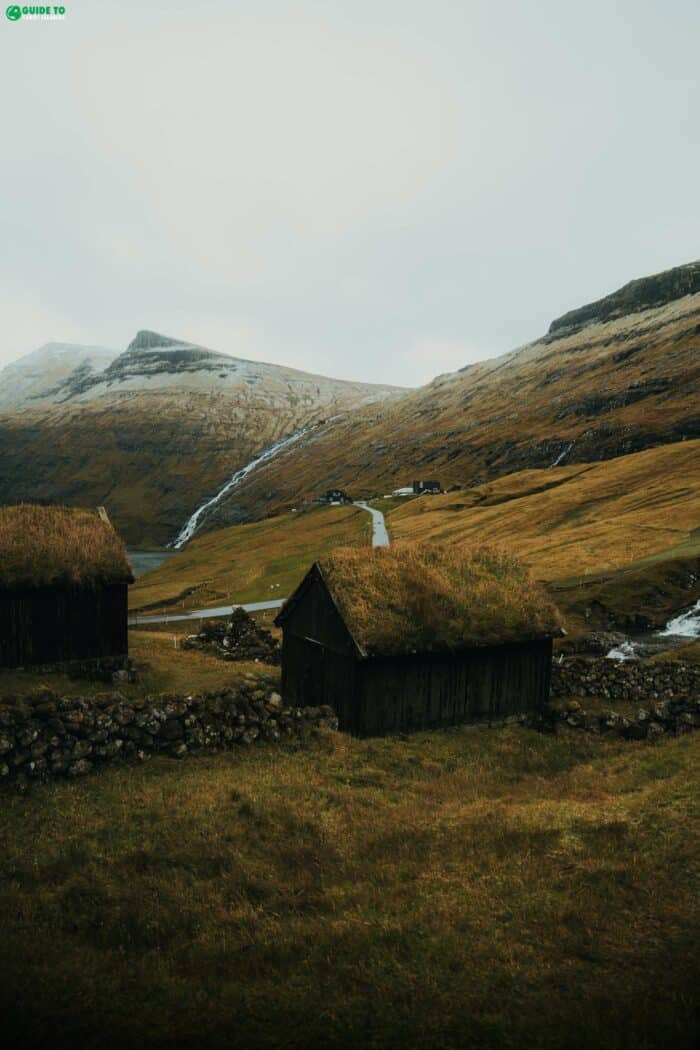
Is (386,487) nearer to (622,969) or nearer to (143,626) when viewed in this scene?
(143,626)

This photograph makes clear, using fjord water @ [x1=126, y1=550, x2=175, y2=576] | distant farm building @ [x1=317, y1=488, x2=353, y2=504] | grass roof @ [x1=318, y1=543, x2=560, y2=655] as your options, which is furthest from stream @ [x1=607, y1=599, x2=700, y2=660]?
distant farm building @ [x1=317, y1=488, x2=353, y2=504]

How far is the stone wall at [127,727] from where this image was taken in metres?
15.1

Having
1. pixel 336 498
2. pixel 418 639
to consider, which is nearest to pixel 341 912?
pixel 418 639

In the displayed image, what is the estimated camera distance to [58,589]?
30.2m

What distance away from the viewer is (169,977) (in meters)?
8.80

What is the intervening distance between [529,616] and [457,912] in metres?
16.5

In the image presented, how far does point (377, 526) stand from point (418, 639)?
95.2m

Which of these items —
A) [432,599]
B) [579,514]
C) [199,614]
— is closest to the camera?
[432,599]

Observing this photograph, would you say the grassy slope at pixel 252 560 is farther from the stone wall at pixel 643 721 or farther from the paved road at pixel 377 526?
the stone wall at pixel 643 721

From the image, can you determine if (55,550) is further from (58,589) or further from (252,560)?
(252,560)

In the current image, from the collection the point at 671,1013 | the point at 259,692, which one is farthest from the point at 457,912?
the point at 259,692

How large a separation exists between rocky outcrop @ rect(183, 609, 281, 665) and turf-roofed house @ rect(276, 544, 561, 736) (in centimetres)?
1255

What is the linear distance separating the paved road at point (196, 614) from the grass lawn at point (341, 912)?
50281 millimetres

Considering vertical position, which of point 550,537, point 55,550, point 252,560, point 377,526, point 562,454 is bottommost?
point 252,560
